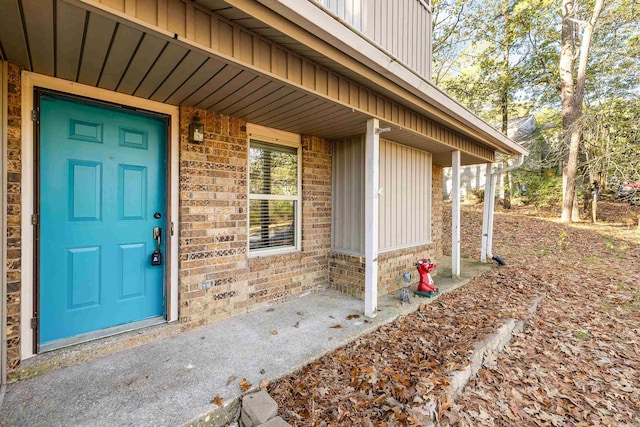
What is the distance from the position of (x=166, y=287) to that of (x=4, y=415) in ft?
4.29

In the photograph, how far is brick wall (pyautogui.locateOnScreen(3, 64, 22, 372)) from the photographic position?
6.87 ft

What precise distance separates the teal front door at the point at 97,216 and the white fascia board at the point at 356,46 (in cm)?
185

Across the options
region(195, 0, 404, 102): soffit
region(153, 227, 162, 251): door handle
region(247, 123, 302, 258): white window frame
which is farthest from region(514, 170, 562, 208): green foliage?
region(153, 227, 162, 251): door handle

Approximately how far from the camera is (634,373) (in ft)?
8.91

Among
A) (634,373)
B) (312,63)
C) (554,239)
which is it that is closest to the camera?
(312,63)

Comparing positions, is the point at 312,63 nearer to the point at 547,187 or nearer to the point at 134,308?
the point at 134,308

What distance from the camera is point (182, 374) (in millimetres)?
2211

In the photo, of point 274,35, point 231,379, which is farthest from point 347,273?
point 274,35

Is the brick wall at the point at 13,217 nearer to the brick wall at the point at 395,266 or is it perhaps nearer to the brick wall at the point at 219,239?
the brick wall at the point at 219,239

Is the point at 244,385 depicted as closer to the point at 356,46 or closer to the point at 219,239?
the point at 219,239

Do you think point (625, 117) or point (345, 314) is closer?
point (345, 314)

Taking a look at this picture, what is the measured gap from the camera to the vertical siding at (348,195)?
→ 4102mm

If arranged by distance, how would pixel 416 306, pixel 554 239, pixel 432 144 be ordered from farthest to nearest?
pixel 554 239 < pixel 432 144 < pixel 416 306

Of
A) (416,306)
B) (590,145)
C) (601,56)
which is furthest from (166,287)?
(601,56)
